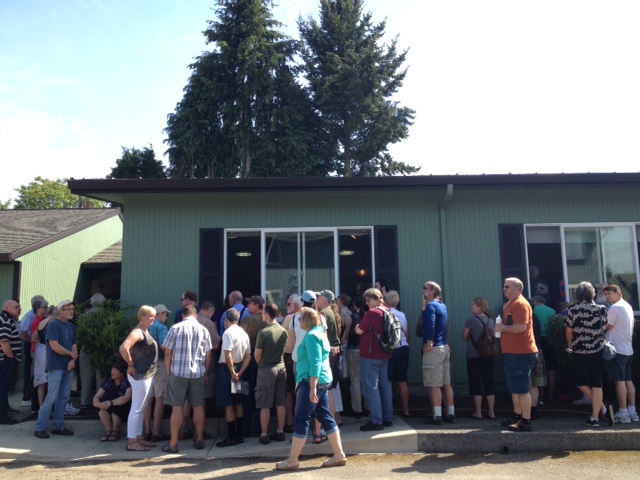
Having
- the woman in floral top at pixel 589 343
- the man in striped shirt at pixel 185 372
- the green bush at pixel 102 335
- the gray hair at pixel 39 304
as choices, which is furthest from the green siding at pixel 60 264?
the woman in floral top at pixel 589 343

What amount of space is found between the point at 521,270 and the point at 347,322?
129 inches

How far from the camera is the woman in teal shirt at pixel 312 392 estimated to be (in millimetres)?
5520

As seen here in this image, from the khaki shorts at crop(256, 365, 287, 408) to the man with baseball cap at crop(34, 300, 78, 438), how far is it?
8.09ft

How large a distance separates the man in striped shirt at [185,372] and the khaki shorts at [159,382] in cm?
49

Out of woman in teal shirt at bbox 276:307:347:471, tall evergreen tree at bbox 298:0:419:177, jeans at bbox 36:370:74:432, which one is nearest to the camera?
woman in teal shirt at bbox 276:307:347:471

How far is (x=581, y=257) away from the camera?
9.07m

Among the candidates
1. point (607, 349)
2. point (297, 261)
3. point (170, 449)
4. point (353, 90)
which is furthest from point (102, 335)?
point (353, 90)

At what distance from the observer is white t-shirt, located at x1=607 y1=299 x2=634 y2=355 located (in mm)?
6812

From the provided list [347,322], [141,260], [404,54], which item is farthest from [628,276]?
[404,54]

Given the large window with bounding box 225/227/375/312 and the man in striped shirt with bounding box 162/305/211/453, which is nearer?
the man in striped shirt with bounding box 162/305/211/453

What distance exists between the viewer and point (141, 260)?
28.7 ft

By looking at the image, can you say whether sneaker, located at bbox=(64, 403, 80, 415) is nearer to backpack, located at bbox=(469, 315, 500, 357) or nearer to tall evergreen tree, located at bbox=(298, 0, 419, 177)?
backpack, located at bbox=(469, 315, 500, 357)

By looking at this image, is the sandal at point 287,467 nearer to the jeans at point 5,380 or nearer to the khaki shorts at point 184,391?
the khaki shorts at point 184,391

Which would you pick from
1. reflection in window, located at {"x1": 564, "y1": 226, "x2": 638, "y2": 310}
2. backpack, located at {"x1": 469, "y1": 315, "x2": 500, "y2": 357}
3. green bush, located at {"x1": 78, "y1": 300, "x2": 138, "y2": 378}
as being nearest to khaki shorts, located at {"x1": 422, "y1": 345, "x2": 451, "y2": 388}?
backpack, located at {"x1": 469, "y1": 315, "x2": 500, "y2": 357}
